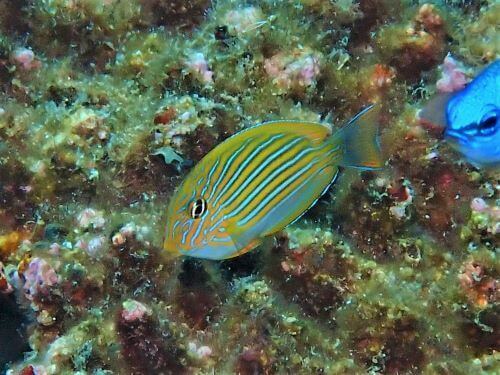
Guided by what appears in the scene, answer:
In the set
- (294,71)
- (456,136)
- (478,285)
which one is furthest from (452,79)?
(478,285)

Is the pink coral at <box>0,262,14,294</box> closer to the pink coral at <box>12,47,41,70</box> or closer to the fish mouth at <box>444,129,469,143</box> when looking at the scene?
the pink coral at <box>12,47,41,70</box>

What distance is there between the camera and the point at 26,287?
2.79m

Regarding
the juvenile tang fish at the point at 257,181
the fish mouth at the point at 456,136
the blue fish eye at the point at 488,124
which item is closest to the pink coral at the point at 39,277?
the juvenile tang fish at the point at 257,181

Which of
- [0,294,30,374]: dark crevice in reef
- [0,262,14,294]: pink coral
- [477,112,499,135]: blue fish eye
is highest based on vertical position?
[477,112,499,135]: blue fish eye

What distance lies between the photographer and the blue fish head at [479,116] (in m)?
2.06

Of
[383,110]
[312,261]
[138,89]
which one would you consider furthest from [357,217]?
[138,89]

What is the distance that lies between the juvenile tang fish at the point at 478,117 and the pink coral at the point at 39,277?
2.02 m

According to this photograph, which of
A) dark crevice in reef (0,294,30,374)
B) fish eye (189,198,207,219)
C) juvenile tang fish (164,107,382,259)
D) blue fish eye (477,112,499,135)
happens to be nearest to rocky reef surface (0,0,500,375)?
dark crevice in reef (0,294,30,374)

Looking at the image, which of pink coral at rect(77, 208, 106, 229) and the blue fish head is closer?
the blue fish head

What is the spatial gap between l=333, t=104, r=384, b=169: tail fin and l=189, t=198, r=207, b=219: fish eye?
0.63 meters

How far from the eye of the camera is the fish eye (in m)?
2.22

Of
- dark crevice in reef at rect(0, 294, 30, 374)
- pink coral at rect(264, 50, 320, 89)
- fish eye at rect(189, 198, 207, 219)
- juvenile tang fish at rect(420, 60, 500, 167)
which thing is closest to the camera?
juvenile tang fish at rect(420, 60, 500, 167)

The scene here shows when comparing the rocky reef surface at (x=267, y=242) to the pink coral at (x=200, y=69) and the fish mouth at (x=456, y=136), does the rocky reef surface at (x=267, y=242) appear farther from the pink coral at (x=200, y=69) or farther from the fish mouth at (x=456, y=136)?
the fish mouth at (x=456, y=136)

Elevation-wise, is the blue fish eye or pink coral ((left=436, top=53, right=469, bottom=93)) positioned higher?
the blue fish eye
